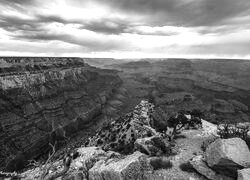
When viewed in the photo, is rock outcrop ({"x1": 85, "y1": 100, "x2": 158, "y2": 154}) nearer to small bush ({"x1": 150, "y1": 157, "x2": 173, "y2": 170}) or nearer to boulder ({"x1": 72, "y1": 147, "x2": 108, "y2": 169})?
boulder ({"x1": 72, "y1": 147, "x2": 108, "y2": 169})

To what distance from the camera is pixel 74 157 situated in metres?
38.6

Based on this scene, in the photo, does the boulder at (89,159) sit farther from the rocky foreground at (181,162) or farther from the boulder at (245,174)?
the boulder at (245,174)

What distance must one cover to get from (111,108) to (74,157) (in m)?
151

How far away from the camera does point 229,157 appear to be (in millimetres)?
16250

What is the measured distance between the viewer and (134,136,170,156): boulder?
24.1 m

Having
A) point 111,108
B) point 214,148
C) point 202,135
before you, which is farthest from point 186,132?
point 111,108

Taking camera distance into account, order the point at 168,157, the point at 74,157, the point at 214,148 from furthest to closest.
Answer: the point at 74,157
the point at 168,157
the point at 214,148

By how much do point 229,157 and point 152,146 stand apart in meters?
10.1

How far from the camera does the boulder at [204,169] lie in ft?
56.2

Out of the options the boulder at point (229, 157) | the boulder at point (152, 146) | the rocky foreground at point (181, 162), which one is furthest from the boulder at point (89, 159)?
the boulder at point (229, 157)

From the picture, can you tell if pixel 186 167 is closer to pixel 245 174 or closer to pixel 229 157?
pixel 229 157

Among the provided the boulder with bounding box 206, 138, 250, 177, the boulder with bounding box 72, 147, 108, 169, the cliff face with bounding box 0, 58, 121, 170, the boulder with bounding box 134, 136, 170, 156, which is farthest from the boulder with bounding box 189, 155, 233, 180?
the cliff face with bounding box 0, 58, 121, 170

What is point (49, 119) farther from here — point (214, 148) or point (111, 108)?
point (214, 148)

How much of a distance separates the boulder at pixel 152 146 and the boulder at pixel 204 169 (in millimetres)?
5616
